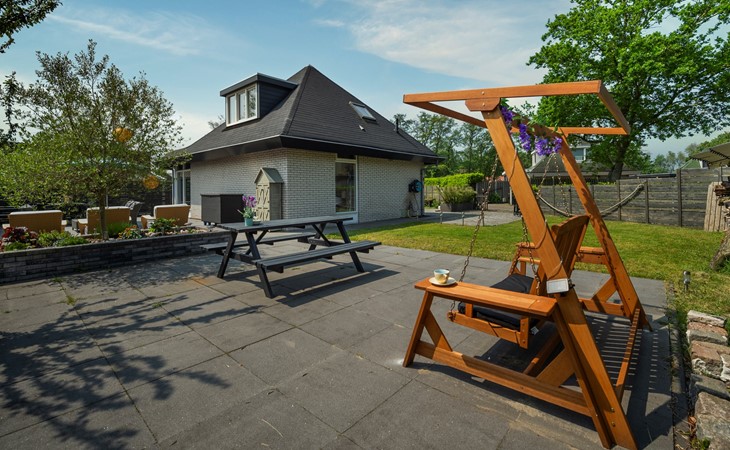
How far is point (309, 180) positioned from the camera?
1179 centimetres

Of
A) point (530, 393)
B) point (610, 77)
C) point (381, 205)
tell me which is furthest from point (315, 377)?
point (610, 77)

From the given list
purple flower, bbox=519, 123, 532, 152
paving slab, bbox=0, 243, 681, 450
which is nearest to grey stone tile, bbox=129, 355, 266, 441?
paving slab, bbox=0, 243, 681, 450

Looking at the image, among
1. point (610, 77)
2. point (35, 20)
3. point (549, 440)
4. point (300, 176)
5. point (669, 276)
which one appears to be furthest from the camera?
point (610, 77)

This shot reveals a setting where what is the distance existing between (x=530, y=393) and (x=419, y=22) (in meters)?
8.03

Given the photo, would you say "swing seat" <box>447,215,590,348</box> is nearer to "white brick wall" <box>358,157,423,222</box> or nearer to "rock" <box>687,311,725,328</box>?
"rock" <box>687,311,725,328</box>

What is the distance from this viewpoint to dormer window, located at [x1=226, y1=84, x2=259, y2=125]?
13281 mm

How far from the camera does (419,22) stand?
7.71m

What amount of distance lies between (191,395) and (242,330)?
1118mm

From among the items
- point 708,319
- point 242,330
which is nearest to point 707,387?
point 708,319

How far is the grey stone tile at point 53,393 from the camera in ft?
7.07

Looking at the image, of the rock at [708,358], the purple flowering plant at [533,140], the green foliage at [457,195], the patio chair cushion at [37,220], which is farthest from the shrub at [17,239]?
the green foliage at [457,195]

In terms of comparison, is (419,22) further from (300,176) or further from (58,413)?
(58,413)

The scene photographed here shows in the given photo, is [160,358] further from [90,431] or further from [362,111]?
[362,111]

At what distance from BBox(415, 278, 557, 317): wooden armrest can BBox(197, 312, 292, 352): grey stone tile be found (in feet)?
5.77
